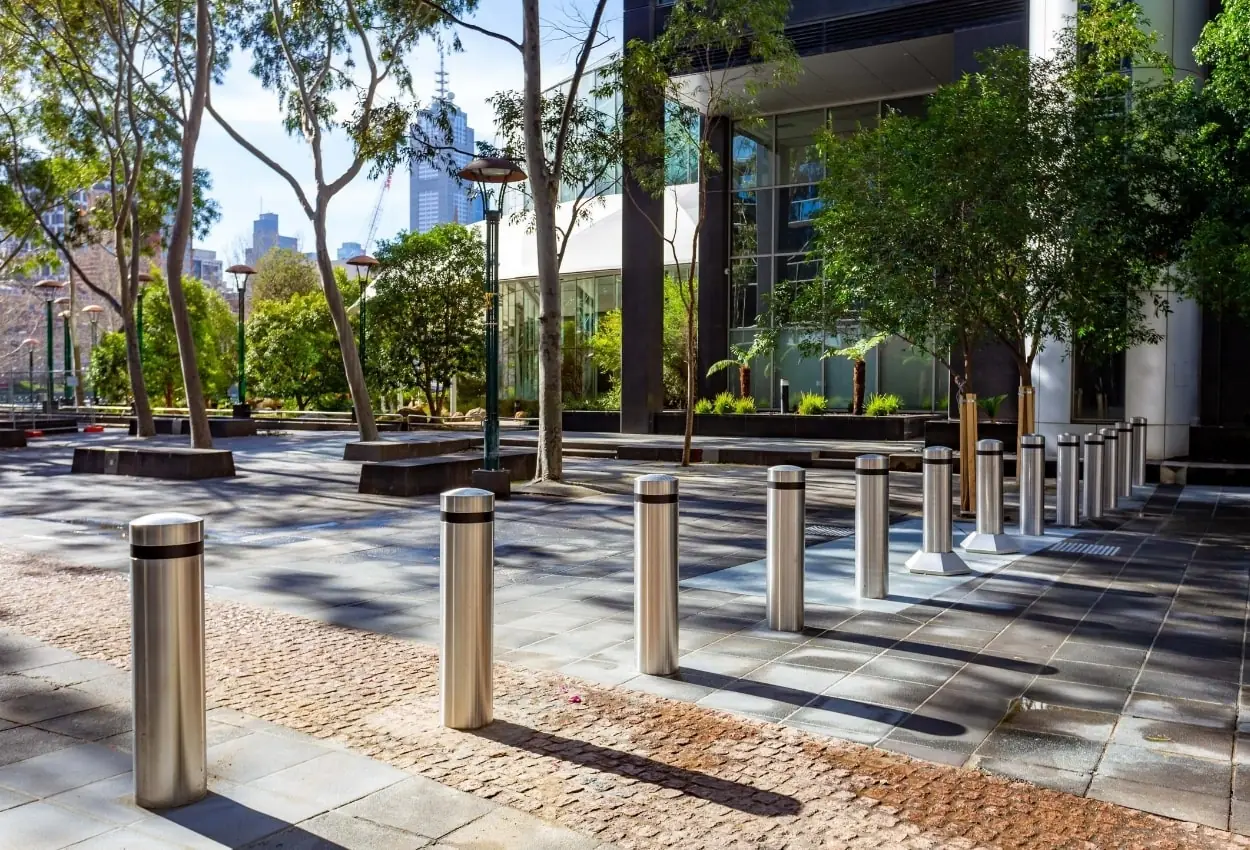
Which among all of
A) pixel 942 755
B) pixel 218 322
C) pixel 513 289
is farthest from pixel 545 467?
pixel 218 322

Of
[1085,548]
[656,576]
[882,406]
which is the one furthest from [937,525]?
[882,406]

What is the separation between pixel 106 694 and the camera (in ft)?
16.9

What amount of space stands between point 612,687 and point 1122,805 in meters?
2.41

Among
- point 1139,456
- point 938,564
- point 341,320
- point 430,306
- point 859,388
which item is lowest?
point 938,564

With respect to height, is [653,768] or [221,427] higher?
[221,427]

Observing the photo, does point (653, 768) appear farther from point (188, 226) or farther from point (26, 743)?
point (188, 226)

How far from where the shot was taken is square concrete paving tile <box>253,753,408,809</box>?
3862 mm

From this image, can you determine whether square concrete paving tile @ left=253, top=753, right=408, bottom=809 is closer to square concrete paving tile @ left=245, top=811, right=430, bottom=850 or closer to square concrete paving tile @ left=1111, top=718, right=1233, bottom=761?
square concrete paving tile @ left=245, top=811, right=430, bottom=850

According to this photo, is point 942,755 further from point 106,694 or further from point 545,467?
point 545,467

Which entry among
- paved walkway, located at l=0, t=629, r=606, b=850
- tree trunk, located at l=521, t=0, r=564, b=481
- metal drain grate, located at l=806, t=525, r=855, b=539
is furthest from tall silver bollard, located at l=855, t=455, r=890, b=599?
tree trunk, located at l=521, t=0, r=564, b=481

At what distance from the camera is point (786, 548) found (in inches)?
254

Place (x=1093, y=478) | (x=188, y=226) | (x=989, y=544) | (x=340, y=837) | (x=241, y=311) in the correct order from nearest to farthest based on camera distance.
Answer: (x=340, y=837), (x=989, y=544), (x=1093, y=478), (x=188, y=226), (x=241, y=311)

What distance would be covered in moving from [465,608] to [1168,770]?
3020mm

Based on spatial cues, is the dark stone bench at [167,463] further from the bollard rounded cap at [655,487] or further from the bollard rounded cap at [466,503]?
the bollard rounded cap at [466,503]
